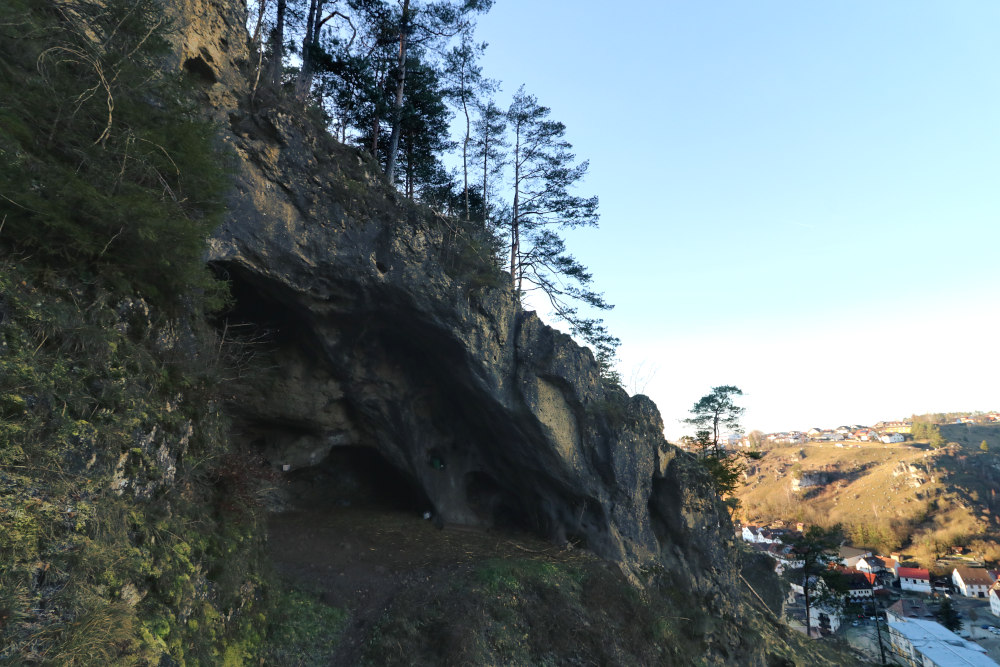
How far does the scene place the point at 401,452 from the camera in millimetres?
12625

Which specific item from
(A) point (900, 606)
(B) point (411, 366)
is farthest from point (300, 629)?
(A) point (900, 606)

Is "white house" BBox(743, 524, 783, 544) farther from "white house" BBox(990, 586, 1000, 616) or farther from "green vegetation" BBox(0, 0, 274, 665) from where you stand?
"green vegetation" BBox(0, 0, 274, 665)

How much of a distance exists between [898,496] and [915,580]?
28250 mm

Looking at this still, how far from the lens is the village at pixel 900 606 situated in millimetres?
31547

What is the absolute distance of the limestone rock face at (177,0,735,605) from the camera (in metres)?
8.78

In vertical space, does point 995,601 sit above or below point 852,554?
above

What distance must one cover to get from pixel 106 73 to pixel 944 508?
11143 centimetres

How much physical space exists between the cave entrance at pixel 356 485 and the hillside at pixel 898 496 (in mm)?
89678

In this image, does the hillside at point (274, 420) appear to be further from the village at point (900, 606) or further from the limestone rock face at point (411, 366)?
the village at point (900, 606)

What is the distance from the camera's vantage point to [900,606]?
4647 cm

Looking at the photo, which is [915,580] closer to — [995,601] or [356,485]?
[995,601]

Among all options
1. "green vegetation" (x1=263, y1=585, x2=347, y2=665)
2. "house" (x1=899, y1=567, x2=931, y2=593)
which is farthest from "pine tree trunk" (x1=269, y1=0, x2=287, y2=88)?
"house" (x1=899, y1=567, x2=931, y2=593)

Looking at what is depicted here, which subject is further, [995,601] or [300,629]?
[995,601]

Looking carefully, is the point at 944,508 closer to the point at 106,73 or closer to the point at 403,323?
the point at 403,323
